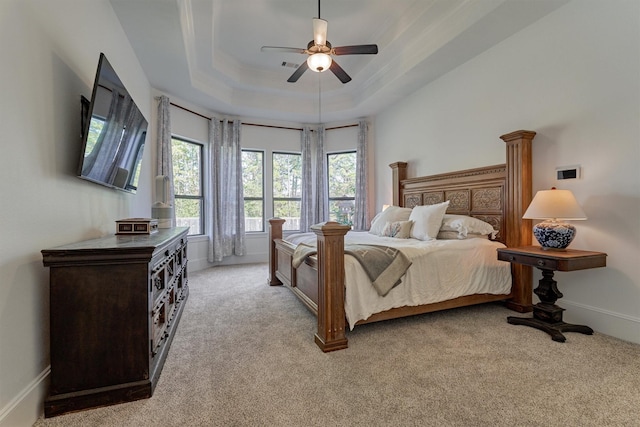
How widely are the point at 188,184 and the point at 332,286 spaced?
4064 millimetres

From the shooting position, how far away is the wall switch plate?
2.71 meters

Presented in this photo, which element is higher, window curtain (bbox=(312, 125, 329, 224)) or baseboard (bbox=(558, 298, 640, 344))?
window curtain (bbox=(312, 125, 329, 224))

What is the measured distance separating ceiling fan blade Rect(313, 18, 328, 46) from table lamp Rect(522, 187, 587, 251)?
2541mm

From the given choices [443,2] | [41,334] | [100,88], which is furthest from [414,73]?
[41,334]

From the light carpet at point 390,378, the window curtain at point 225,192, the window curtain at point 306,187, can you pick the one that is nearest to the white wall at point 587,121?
the light carpet at point 390,378

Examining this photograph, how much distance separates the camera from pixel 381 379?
72.1 inches

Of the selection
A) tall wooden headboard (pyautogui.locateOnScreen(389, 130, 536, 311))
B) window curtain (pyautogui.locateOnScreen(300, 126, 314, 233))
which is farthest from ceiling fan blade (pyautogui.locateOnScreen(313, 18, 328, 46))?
window curtain (pyautogui.locateOnScreen(300, 126, 314, 233))

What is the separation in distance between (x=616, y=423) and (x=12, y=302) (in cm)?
300

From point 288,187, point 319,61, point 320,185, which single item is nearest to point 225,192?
point 288,187

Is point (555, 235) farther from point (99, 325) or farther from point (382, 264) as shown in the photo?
point (99, 325)

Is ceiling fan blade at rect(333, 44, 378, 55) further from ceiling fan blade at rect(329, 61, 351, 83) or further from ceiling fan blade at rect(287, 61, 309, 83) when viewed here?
ceiling fan blade at rect(287, 61, 309, 83)

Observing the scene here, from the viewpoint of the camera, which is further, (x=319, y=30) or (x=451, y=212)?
(x=451, y=212)

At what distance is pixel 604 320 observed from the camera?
253 cm

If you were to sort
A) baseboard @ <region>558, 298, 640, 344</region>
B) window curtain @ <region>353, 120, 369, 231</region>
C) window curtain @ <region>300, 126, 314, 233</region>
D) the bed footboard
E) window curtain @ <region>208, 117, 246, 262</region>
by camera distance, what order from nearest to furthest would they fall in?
the bed footboard → baseboard @ <region>558, 298, 640, 344</region> → window curtain @ <region>208, 117, 246, 262</region> → window curtain @ <region>353, 120, 369, 231</region> → window curtain @ <region>300, 126, 314, 233</region>
